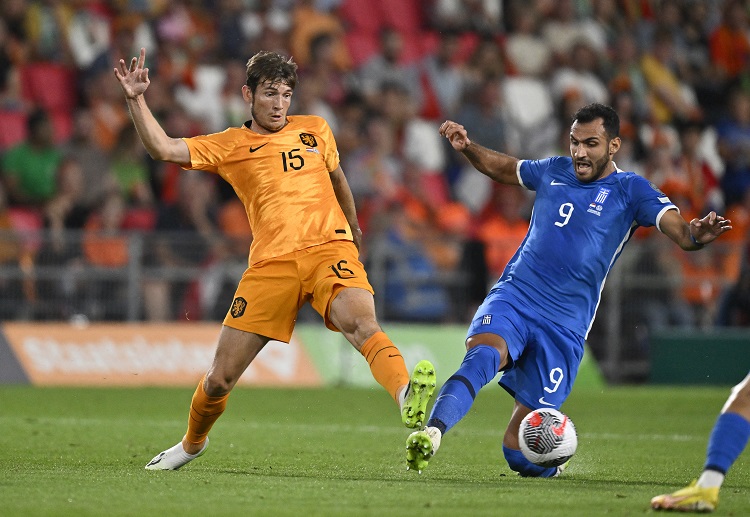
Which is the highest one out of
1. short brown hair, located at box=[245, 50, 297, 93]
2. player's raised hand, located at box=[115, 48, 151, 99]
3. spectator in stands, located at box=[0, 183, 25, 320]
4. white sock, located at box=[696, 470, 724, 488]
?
short brown hair, located at box=[245, 50, 297, 93]

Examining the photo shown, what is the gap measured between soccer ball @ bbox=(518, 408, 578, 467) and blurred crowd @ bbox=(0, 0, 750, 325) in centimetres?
861

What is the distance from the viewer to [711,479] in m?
6.09

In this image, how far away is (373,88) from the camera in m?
19.4

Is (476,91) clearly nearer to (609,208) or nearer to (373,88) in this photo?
(373,88)

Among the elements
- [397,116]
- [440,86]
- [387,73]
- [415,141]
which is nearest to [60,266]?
[397,116]

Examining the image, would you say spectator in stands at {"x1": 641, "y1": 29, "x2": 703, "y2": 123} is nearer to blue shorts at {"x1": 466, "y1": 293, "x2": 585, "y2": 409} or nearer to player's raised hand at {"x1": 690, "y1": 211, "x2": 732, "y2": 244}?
blue shorts at {"x1": 466, "y1": 293, "x2": 585, "y2": 409}

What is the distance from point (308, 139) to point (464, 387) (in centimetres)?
192

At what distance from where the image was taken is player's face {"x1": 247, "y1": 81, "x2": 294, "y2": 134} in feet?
26.4

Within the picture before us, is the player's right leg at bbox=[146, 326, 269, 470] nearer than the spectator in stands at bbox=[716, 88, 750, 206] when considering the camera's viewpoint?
Yes

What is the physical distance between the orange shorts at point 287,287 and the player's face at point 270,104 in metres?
0.82

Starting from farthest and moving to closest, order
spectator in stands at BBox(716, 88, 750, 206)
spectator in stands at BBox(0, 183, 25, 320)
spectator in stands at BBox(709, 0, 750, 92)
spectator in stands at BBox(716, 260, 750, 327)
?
spectator in stands at BBox(709, 0, 750, 92) < spectator in stands at BBox(716, 88, 750, 206) < spectator in stands at BBox(716, 260, 750, 327) < spectator in stands at BBox(0, 183, 25, 320)

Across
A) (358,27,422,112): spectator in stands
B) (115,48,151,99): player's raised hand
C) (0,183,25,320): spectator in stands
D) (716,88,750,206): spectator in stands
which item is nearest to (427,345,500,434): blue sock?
(115,48,151,99): player's raised hand

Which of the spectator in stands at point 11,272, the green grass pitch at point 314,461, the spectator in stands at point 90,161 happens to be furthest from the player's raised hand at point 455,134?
the spectator in stands at point 90,161

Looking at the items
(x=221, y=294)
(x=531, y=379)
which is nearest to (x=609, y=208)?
(x=531, y=379)
